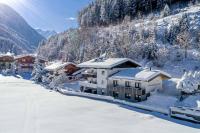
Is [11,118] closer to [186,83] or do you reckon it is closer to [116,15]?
[186,83]

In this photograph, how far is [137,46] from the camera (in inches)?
2517

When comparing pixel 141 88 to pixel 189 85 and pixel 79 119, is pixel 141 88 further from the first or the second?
pixel 79 119

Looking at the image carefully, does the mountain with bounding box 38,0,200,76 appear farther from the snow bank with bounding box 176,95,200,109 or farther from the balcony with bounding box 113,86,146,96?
the snow bank with bounding box 176,95,200,109

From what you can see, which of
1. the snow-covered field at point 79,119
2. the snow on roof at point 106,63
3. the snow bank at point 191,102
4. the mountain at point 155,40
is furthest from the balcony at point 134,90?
the mountain at point 155,40

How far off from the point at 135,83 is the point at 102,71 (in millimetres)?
6857

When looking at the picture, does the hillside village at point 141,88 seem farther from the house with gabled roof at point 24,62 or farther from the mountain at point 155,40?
the house with gabled roof at point 24,62

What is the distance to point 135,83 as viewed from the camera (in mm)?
37562

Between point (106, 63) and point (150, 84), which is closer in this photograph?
point (150, 84)

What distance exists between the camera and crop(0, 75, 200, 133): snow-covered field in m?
24.5

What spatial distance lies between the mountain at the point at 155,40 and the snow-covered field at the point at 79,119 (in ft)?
79.9

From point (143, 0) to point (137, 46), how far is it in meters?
37.9

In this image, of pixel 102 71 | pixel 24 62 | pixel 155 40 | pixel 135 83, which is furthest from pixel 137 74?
→ pixel 24 62

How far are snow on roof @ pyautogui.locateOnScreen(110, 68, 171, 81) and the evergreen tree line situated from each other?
57.7 metres

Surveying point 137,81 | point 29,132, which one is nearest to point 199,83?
point 137,81
